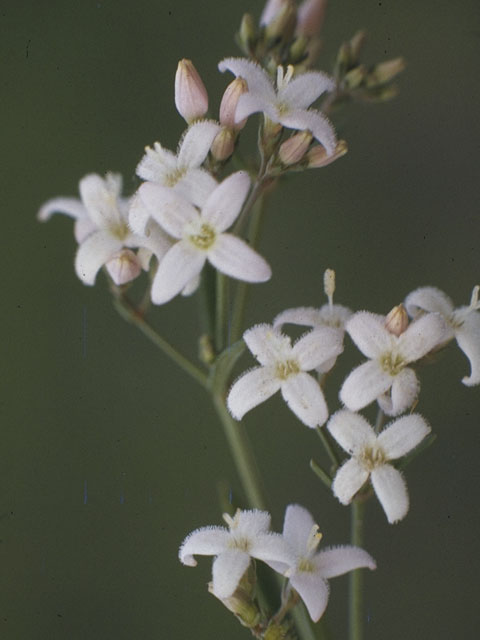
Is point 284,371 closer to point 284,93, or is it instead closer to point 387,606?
point 284,93

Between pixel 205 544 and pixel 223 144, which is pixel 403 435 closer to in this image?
pixel 205 544

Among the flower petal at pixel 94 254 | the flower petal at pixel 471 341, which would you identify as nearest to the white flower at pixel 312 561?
the flower petal at pixel 471 341

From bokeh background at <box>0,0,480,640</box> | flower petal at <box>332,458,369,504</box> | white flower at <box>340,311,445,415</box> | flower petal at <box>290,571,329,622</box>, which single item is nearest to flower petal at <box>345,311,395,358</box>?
white flower at <box>340,311,445,415</box>

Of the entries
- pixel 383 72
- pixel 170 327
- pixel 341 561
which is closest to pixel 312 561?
pixel 341 561

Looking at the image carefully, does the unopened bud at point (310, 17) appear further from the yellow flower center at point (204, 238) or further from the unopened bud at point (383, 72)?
the yellow flower center at point (204, 238)

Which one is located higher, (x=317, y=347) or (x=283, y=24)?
(x=283, y=24)

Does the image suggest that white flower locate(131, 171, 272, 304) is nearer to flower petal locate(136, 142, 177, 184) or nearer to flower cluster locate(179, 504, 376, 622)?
flower petal locate(136, 142, 177, 184)

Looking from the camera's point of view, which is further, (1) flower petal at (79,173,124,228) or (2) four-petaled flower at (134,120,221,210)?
(1) flower petal at (79,173,124,228)
